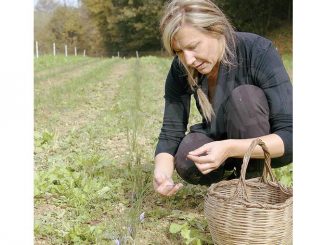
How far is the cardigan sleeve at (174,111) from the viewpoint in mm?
2125

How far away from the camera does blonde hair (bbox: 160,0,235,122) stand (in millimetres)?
1760

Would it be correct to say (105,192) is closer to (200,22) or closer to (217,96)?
(217,96)

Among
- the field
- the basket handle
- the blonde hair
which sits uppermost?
the blonde hair

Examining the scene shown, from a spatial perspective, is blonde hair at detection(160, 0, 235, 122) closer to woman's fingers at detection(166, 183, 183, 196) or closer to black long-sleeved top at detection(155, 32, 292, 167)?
black long-sleeved top at detection(155, 32, 292, 167)

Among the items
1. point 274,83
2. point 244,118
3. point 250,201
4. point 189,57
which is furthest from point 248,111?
point 250,201

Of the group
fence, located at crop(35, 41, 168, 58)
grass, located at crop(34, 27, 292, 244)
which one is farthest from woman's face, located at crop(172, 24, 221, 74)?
fence, located at crop(35, 41, 168, 58)

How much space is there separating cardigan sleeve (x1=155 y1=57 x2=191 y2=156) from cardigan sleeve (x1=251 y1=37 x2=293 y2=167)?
0.34m

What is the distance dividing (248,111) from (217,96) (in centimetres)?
15

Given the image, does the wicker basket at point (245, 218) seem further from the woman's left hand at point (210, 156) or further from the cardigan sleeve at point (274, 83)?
the cardigan sleeve at point (274, 83)

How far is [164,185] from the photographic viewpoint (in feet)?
6.14
